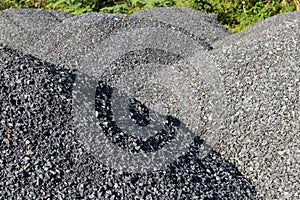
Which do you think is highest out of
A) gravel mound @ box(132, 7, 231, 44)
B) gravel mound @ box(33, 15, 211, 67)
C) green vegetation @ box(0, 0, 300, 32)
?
gravel mound @ box(33, 15, 211, 67)

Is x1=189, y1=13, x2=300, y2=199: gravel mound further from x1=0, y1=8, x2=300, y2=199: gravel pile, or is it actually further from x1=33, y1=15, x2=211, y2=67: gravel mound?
x1=33, y1=15, x2=211, y2=67: gravel mound

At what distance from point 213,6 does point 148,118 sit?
5345 mm

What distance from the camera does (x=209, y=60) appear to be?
4449mm

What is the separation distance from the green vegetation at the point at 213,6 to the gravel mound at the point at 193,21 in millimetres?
706

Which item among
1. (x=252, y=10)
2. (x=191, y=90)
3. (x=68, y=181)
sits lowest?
(x=252, y=10)

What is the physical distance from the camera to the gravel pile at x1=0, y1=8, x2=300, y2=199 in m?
2.52

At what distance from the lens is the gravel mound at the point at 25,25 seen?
213 inches

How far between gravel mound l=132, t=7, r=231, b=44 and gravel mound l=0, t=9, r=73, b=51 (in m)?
1.62

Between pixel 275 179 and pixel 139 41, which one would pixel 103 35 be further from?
pixel 275 179

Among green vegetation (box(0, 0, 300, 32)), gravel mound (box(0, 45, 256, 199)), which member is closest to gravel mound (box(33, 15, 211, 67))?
gravel mound (box(0, 45, 256, 199))

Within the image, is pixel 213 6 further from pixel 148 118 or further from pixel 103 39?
pixel 148 118

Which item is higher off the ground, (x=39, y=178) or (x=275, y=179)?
(x=39, y=178)

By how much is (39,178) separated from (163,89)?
7.13ft

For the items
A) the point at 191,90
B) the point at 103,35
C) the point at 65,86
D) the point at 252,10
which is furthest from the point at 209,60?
the point at 252,10
